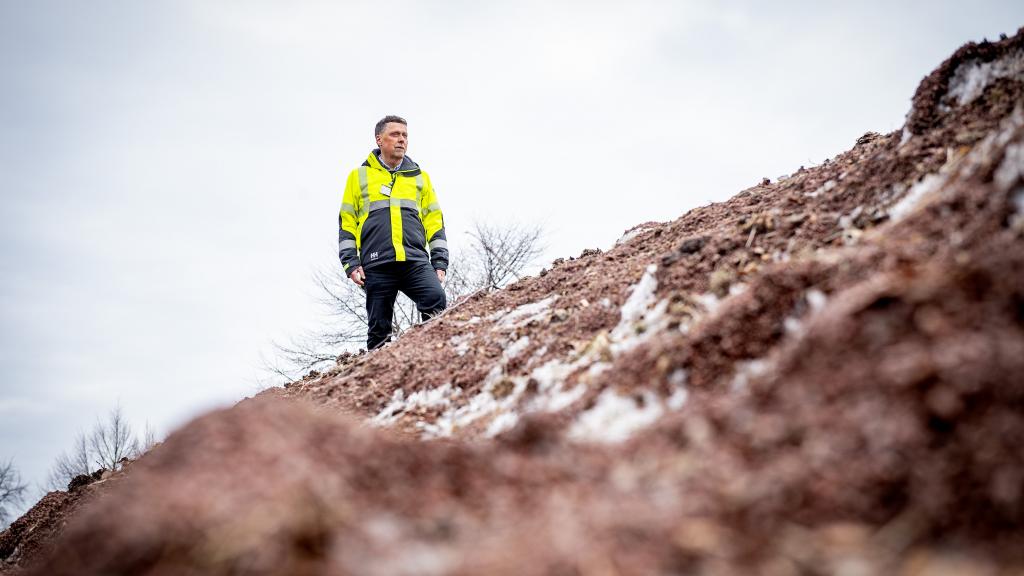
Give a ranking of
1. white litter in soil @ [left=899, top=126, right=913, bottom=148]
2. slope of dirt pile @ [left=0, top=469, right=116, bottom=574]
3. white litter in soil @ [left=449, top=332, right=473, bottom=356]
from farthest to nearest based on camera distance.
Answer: slope of dirt pile @ [left=0, top=469, right=116, bottom=574] < white litter in soil @ [left=449, top=332, right=473, bottom=356] < white litter in soil @ [left=899, top=126, right=913, bottom=148]

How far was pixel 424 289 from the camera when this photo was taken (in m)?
6.70

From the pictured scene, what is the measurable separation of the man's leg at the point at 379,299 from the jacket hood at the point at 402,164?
116 centimetres

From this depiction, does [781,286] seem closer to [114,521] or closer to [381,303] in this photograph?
[114,521]

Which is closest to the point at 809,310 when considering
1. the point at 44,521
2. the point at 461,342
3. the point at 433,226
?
the point at 461,342

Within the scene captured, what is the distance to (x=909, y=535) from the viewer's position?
1.33m

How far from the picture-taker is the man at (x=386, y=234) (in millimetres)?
6664

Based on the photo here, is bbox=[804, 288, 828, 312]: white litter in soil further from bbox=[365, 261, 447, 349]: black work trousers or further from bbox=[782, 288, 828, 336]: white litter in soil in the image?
bbox=[365, 261, 447, 349]: black work trousers

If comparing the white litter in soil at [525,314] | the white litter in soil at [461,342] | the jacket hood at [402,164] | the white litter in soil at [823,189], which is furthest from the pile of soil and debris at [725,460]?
the jacket hood at [402,164]

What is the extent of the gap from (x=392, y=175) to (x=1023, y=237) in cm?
588

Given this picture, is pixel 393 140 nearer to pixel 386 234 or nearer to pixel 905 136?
pixel 386 234

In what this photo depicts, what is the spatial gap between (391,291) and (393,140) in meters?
1.73

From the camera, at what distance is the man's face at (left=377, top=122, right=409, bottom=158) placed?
686cm

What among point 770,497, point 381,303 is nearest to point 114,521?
point 770,497

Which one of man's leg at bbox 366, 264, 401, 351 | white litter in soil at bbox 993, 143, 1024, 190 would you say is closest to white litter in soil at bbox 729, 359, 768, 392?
white litter in soil at bbox 993, 143, 1024, 190
